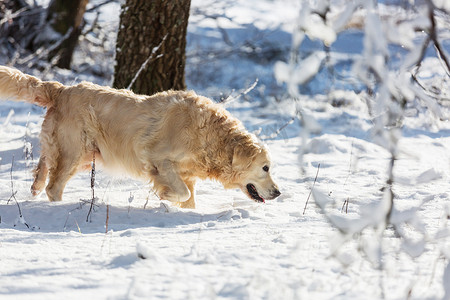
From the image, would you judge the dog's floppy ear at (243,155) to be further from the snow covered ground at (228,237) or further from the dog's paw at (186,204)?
the dog's paw at (186,204)

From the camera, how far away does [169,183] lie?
5.09 meters

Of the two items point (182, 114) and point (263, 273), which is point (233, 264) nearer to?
point (263, 273)

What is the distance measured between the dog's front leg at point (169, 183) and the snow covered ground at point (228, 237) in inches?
7.0

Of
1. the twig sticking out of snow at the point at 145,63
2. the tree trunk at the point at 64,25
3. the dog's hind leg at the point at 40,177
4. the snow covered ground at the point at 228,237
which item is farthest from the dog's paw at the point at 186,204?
the tree trunk at the point at 64,25

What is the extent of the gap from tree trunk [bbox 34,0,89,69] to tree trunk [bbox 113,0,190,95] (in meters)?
5.63

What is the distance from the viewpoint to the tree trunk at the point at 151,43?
6.89 meters

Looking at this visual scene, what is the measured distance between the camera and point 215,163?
17.4 ft

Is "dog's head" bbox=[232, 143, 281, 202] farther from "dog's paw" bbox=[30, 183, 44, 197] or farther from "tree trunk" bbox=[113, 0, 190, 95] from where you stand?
"tree trunk" bbox=[113, 0, 190, 95]

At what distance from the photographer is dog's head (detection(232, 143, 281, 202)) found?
5246 millimetres

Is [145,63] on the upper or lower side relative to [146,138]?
upper

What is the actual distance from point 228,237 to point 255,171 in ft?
5.38

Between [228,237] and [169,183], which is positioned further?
[169,183]

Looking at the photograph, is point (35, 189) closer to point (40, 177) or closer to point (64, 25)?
point (40, 177)

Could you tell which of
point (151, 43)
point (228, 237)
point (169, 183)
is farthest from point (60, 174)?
point (151, 43)
